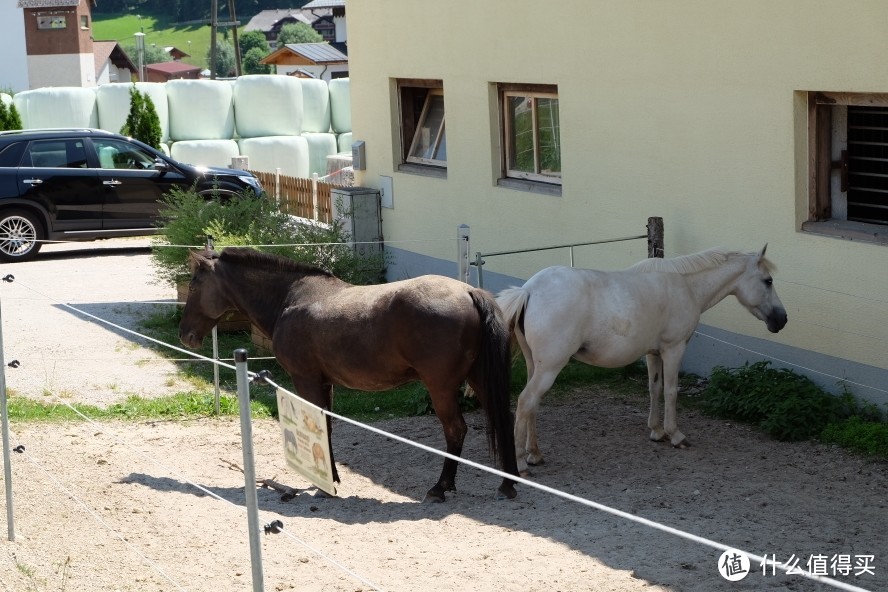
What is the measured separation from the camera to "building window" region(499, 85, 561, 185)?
12.1 metres

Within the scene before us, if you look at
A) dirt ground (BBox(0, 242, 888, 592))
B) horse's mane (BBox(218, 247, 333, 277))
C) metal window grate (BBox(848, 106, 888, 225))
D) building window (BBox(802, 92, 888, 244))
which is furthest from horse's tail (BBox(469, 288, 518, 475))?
metal window grate (BBox(848, 106, 888, 225))

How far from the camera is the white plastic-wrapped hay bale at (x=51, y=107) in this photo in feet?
90.4

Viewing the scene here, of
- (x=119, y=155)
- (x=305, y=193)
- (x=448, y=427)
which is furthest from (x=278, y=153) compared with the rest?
(x=448, y=427)

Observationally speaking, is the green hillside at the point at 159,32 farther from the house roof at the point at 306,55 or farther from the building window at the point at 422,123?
the building window at the point at 422,123

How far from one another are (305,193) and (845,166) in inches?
489

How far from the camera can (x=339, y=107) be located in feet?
108

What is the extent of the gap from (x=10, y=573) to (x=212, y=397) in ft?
13.0

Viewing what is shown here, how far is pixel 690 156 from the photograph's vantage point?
994 centimetres

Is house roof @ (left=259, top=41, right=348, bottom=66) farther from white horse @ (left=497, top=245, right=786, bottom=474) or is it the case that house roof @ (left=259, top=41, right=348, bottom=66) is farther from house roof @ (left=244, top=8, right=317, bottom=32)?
white horse @ (left=497, top=245, right=786, bottom=474)

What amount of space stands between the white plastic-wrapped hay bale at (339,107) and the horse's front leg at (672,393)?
998 inches

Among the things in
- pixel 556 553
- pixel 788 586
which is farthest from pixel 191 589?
pixel 788 586

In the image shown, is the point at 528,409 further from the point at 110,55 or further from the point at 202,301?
the point at 110,55

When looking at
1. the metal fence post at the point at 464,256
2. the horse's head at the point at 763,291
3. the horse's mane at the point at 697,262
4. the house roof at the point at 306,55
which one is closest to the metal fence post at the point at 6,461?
the metal fence post at the point at 464,256

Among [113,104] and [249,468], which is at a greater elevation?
[113,104]
